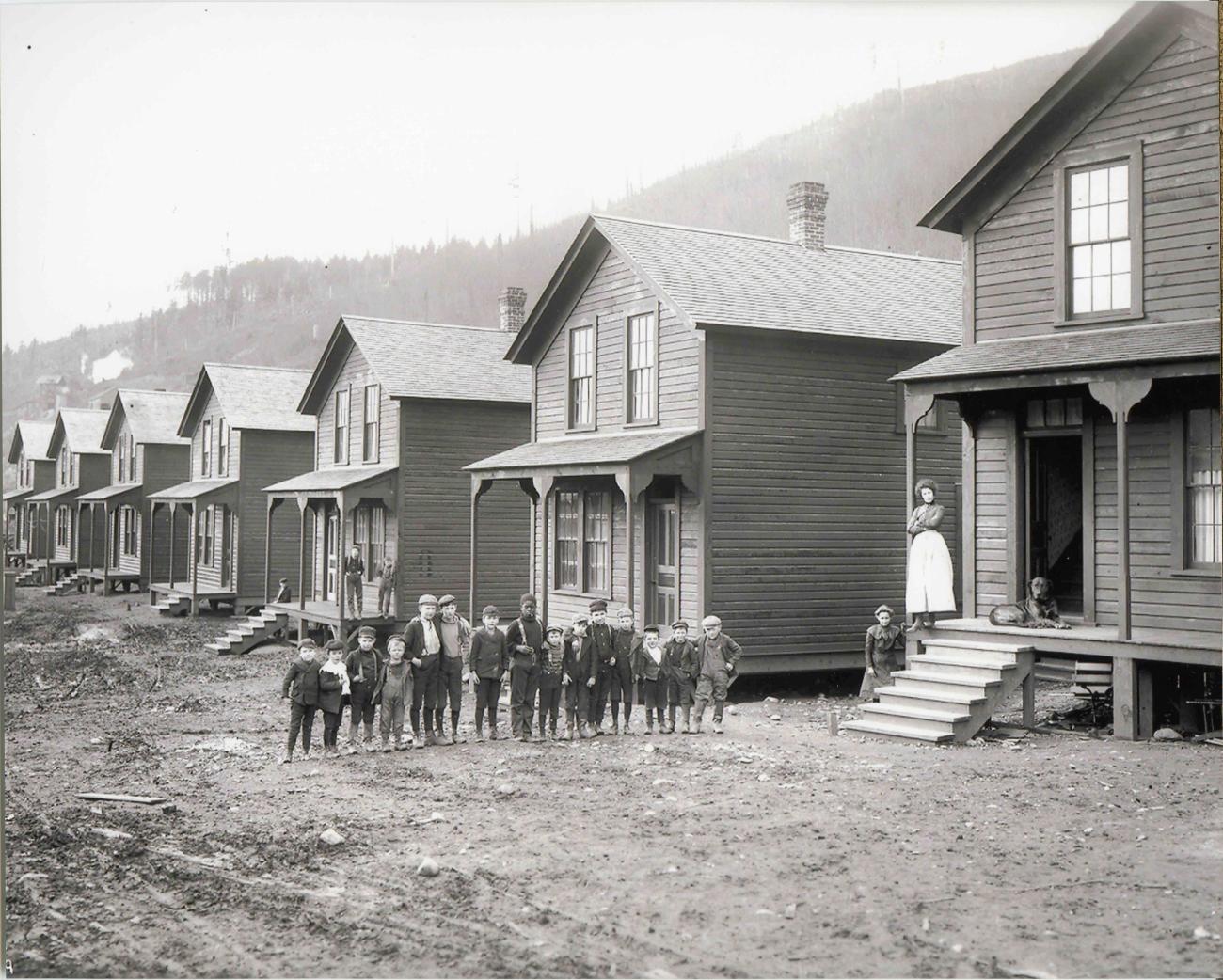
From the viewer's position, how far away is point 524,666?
13297mm

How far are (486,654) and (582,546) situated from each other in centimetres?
734

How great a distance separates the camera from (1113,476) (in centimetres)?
1341

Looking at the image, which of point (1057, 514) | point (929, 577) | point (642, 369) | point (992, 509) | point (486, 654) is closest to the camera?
point (486, 654)

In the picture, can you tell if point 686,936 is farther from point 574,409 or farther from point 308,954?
point 574,409

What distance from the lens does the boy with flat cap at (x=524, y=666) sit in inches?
523

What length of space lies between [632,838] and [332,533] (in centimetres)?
2028

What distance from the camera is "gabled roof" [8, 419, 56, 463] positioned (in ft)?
166

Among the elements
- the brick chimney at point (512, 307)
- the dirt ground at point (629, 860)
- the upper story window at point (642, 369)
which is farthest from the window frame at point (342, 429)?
the dirt ground at point (629, 860)

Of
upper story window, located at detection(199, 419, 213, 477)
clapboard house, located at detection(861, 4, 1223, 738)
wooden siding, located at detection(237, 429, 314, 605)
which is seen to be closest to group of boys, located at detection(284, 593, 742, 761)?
clapboard house, located at detection(861, 4, 1223, 738)

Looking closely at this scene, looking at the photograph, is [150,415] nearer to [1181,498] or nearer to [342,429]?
[342,429]

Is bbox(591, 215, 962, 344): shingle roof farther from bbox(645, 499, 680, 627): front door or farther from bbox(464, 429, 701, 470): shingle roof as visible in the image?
bbox(645, 499, 680, 627): front door

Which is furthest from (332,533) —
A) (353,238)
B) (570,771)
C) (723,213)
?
(570,771)

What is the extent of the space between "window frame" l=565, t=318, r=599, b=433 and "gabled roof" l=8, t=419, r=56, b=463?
3744cm

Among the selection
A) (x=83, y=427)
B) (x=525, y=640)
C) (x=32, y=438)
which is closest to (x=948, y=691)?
(x=525, y=640)
